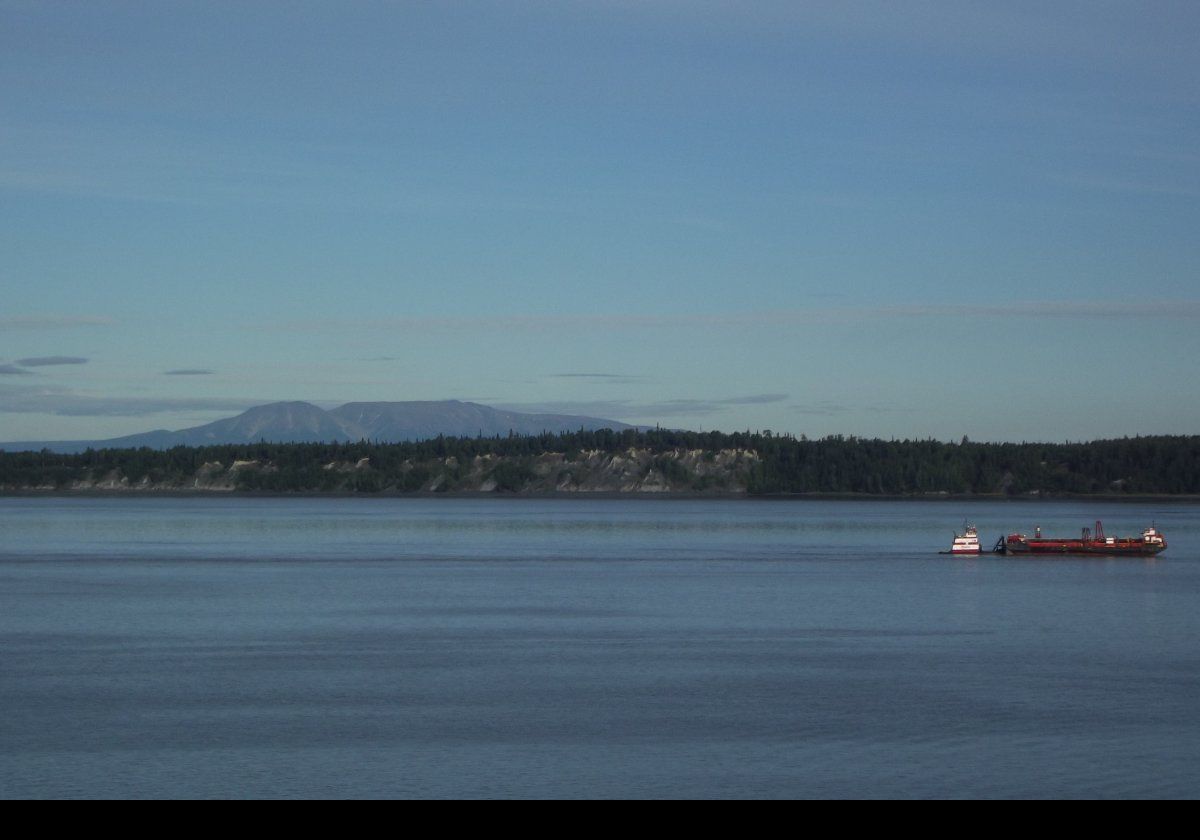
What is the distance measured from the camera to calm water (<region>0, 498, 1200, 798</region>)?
2056 centimetres

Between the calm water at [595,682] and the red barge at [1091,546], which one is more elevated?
the red barge at [1091,546]

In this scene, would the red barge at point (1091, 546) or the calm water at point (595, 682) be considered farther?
the red barge at point (1091, 546)

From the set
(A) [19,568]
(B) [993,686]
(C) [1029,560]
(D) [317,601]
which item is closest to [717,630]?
(B) [993,686]

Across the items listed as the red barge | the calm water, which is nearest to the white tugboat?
the red barge

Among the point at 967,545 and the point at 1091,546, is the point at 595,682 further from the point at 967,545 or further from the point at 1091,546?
the point at 1091,546

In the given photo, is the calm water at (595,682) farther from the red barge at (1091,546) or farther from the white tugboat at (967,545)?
the red barge at (1091,546)

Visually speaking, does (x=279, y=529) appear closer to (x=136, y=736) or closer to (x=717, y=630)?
(x=717, y=630)

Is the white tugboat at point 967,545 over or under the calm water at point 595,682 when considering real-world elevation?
over

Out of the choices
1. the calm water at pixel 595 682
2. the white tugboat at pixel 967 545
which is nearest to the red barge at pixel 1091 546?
the white tugboat at pixel 967 545

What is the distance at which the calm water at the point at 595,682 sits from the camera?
2056cm

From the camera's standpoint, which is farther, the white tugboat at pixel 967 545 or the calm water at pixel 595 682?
the white tugboat at pixel 967 545

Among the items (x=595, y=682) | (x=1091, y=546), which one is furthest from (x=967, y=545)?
(x=595, y=682)

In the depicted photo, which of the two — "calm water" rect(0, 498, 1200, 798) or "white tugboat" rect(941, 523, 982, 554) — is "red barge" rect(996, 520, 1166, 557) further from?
"calm water" rect(0, 498, 1200, 798)
